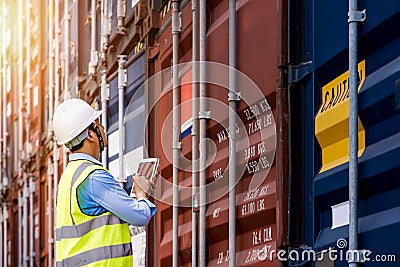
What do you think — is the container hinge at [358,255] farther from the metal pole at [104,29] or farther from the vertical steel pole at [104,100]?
the metal pole at [104,29]

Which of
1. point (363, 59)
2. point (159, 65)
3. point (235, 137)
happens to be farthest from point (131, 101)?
point (363, 59)

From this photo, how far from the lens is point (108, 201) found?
4.67 meters

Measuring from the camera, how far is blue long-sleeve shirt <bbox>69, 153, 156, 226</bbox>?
4.66m

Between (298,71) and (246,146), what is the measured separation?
674 mm

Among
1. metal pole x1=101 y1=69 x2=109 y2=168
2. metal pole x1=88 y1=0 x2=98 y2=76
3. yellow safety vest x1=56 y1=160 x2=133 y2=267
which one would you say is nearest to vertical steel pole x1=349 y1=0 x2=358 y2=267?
yellow safety vest x1=56 y1=160 x2=133 y2=267

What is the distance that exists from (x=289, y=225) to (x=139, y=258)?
2542 millimetres

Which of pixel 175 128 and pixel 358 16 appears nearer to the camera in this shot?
pixel 358 16

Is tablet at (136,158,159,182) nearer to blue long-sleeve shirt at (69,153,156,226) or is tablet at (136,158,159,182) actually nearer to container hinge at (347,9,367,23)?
blue long-sleeve shirt at (69,153,156,226)

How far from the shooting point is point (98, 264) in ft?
15.4

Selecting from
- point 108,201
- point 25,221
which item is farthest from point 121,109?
point 25,221

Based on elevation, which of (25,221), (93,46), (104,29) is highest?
(93,46)

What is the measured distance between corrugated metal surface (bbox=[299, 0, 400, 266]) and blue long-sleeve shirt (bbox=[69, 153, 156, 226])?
82 cm

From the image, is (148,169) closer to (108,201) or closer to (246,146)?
(108,201)

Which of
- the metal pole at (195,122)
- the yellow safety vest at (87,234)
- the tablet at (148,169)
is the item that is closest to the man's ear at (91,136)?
the yellow safety vest at (87,234)
